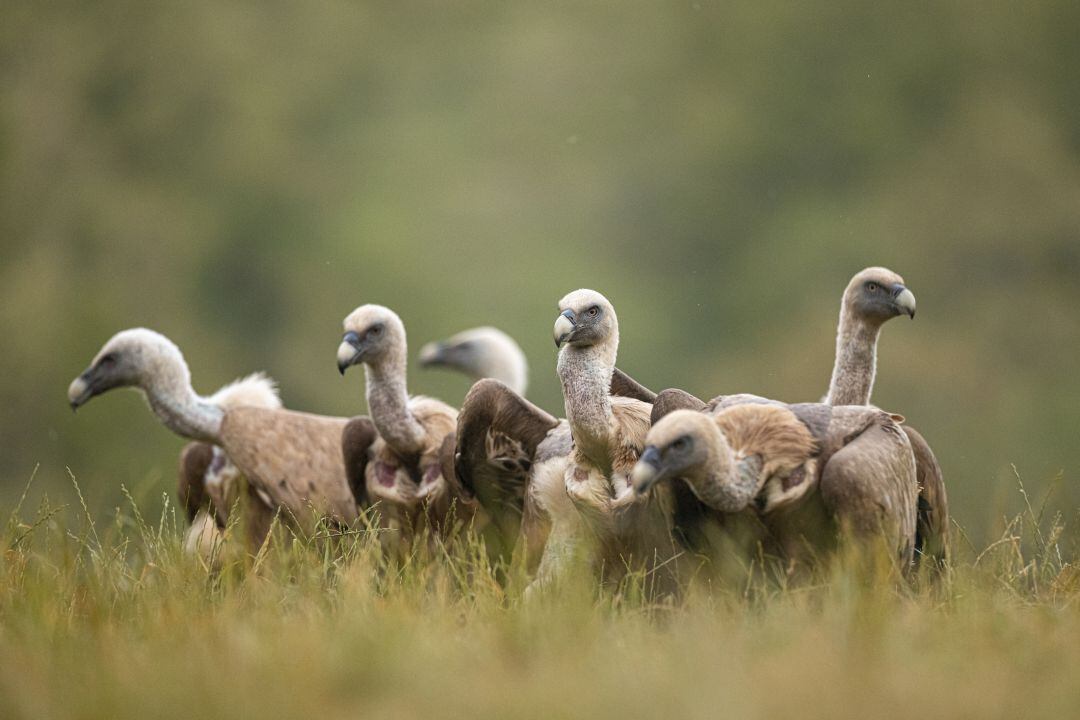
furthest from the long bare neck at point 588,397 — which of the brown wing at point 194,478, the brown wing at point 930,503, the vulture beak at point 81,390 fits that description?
the vulture beak at point 81,390

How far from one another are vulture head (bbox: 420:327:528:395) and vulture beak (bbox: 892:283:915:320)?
16.2ft

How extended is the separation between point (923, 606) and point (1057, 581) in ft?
2.96

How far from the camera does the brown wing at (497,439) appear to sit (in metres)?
5.62

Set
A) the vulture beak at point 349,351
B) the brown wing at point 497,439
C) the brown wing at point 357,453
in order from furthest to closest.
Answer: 1. the brown wing at point 357,453
2. the vulture beak at point 349,351
3. the brown wing at point 497,439

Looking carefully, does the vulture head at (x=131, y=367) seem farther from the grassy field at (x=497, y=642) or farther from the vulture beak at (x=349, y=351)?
the grassy field at (x=497, y=642)

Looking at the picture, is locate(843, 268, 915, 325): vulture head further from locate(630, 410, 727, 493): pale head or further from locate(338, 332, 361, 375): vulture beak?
locate(338, 332, 361, 375): vulture beak

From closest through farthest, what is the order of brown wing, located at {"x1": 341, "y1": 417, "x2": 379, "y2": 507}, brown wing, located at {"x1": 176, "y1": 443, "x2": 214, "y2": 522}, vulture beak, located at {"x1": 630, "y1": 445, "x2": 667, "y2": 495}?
vulture beak, located at {"x1": 630, "y1": 445, "x2": 667, "y2": 495} < brown wing, located at {"x1": 341, "y1": 417, "x2": 379, "y2": 507} < brown wing, located at {"x1": 176, "y1": 443, "x2": 214, "y2": 522}

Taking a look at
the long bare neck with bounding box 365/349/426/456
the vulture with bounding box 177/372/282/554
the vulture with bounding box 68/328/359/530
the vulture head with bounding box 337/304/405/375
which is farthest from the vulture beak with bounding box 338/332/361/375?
the vulture with bounding box 177/372/282/554

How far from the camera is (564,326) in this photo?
5.04 metres

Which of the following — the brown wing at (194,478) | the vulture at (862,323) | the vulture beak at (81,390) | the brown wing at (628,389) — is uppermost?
the vulture at (862,323)

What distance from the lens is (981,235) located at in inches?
933

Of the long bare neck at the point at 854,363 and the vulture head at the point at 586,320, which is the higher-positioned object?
the vulture head at the point at 586,320

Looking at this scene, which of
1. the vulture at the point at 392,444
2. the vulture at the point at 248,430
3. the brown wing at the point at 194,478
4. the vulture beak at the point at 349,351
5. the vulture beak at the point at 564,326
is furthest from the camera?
the brown wing at the point at 194,478

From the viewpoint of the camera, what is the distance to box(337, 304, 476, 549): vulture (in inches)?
251
